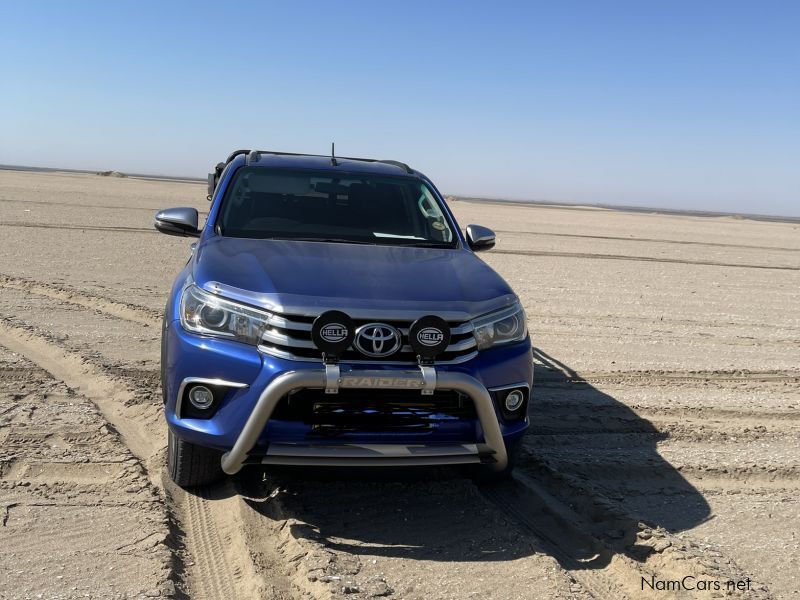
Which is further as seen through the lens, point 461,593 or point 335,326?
point 335,326

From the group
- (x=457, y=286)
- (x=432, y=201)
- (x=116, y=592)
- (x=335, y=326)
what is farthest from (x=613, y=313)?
(x=116, y=592)

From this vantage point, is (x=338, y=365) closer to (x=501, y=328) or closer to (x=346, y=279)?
(x=346, y=279)

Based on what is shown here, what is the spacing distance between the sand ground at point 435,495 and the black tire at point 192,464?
94mm

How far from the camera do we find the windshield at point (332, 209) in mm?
5219

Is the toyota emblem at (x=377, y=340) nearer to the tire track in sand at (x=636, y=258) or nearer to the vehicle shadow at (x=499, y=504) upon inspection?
the vehicle shadow at (x=499, y=504)

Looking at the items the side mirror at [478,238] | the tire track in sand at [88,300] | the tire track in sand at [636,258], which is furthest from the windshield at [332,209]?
the tire track in sand at [636,258]

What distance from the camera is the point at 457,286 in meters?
4.25

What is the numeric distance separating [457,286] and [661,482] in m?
1.82

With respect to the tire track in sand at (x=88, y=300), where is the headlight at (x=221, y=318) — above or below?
above

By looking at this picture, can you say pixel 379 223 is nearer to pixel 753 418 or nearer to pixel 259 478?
pixel 259 478

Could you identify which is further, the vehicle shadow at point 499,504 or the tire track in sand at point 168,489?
the vehicle shadow at point 499,504

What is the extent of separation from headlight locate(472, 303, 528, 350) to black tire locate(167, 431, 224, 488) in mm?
1399

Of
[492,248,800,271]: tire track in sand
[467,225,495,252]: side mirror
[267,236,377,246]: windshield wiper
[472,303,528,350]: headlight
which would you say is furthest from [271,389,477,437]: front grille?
[492,248,800,271]: tire track in sand

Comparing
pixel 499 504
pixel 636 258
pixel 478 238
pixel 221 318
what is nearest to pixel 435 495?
pixel 499 504
